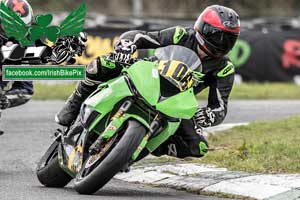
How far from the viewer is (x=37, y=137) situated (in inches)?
471

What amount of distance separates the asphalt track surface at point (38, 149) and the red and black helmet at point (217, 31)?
1252 millimetres

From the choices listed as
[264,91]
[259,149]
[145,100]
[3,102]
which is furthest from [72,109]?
[264,91]

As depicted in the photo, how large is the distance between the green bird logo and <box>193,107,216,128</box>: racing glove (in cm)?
127

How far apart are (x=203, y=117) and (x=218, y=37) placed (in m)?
0.69

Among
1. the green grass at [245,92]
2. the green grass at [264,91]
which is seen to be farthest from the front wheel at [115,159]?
the green grass at [264,91]

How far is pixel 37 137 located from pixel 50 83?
863cm

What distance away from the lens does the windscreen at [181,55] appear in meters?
7.77

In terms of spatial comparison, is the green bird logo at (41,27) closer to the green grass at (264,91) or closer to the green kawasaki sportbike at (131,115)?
the green kawasaki sportbike at (131,115)

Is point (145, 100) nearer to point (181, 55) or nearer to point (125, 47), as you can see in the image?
point (181, 55)

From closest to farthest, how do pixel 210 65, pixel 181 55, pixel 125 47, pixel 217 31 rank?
pixel 181 55 < pixel 125 47 < pixel 217 31 < pixel 210 65

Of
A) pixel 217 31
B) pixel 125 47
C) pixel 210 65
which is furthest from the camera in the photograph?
pixel 210 65

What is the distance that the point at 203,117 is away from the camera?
800 centimetres

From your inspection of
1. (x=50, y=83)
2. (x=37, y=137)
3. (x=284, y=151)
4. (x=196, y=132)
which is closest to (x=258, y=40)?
(x=50, y=83)

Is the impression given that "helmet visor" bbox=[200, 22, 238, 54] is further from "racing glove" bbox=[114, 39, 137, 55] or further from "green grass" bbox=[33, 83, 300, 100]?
"green grass" bbox=[33, 83, 300, 100]
